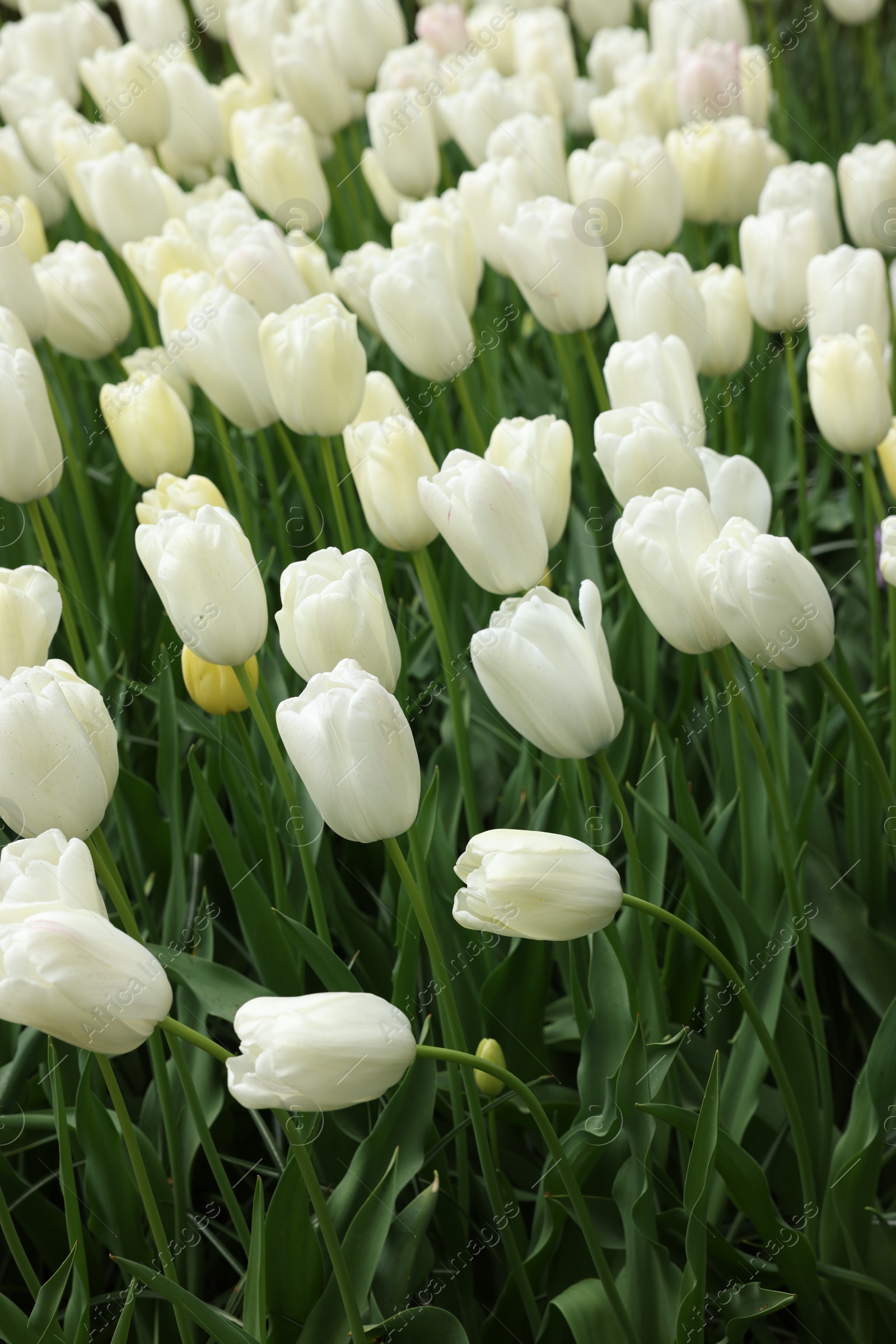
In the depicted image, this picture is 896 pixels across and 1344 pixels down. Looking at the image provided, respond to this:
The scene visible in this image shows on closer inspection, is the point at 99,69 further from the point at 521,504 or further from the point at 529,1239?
the point at 529,1239

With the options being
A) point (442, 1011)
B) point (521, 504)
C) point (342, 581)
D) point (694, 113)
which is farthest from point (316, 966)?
point (694, 113)

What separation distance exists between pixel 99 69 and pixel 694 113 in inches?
55.7

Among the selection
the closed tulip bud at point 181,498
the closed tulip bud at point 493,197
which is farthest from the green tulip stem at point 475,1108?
the closed tulip bud at point 493,197

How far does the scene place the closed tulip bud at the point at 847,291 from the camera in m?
1.62

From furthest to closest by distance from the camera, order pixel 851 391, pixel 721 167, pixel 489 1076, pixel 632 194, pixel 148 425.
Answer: pixel 721 167 → pixel 632 194 → pixel 148 425 → pixel 851 391 → pixel 489 1076

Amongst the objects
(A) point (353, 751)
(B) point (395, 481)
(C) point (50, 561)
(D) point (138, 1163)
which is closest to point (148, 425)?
(C) point (50, 561)

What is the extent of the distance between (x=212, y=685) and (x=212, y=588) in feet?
0.88

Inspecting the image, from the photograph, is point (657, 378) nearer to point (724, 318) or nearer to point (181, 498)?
point (724, 318)

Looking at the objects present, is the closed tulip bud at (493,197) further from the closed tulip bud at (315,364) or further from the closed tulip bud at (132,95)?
the closed tulip bud at (132,95)

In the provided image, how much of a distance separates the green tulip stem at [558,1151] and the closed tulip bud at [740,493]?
0.63 meters

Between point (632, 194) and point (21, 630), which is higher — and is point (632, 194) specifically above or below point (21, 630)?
above

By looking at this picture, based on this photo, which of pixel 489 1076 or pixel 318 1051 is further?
pixel 489 1076

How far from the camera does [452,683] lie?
52.5 inches

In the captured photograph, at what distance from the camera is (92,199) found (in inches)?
87.5
